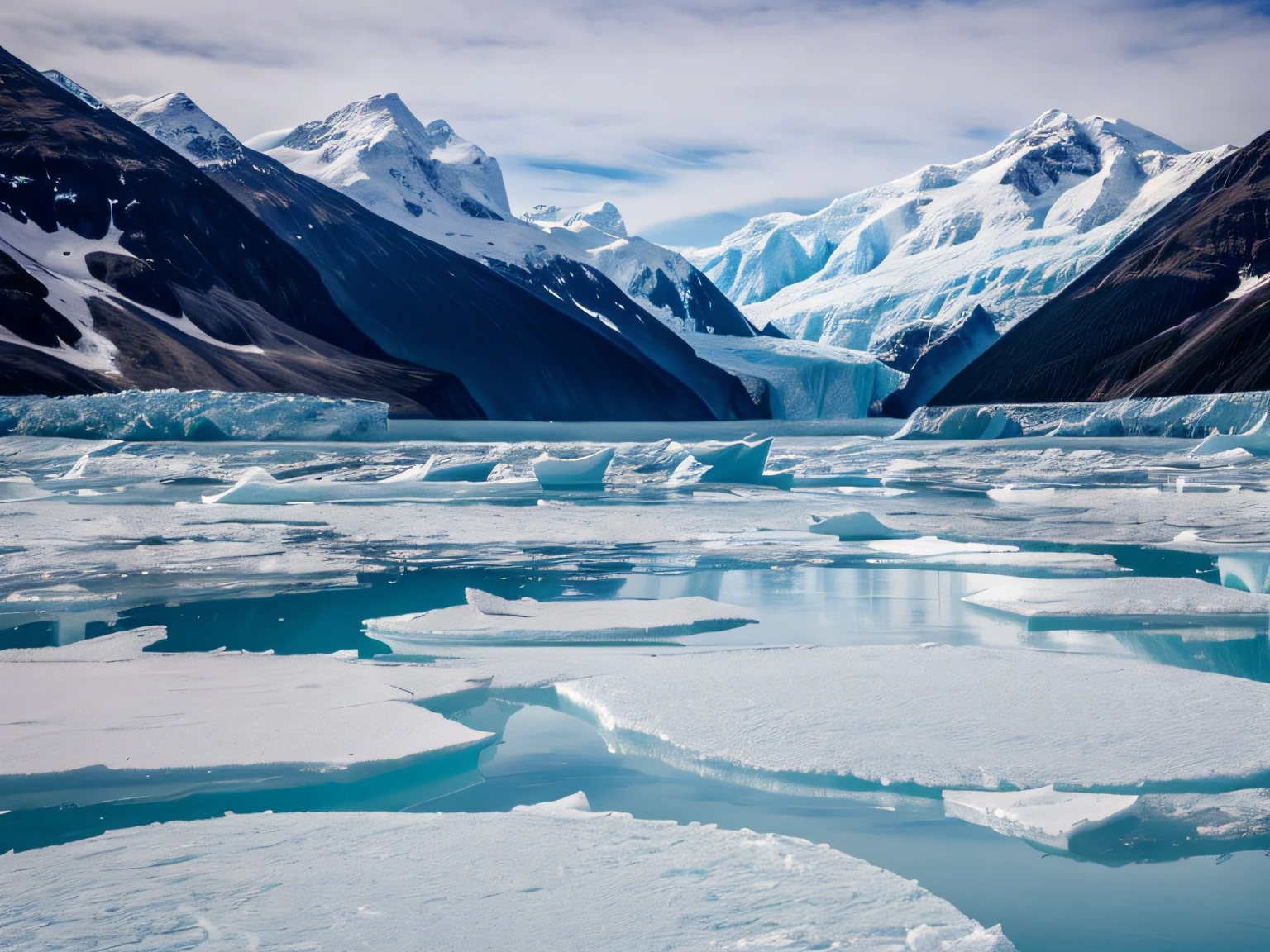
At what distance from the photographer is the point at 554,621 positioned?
7020mm

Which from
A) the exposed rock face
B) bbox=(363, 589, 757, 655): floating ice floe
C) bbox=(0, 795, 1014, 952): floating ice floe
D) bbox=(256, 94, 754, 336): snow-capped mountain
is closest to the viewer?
bbox=(0, 795, 1014, 952): floating ice floe

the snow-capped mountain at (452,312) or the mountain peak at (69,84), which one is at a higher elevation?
the mountain peak at (69,84)

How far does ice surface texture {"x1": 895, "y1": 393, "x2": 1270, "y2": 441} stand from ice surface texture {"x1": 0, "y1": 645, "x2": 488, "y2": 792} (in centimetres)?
2657

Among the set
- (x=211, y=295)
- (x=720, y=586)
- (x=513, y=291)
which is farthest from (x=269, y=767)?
(x=513, y=291)

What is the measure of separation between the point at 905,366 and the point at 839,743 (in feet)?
389

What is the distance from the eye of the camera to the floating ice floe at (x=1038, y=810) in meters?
3.42

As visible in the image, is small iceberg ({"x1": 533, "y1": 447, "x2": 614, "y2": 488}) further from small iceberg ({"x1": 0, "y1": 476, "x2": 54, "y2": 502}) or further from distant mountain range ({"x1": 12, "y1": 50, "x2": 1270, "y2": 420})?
distant mountain range ({"x1": 12, "y1": 50, "x2": 1270, "y2": 420})

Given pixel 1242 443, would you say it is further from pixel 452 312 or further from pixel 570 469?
pixel 452 312

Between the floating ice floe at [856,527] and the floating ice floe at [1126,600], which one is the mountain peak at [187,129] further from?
the floating ice floe at [1126,600]

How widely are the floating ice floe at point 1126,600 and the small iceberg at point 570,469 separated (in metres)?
12.4

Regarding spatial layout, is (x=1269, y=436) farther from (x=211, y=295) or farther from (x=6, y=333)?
(x=211, y=295)

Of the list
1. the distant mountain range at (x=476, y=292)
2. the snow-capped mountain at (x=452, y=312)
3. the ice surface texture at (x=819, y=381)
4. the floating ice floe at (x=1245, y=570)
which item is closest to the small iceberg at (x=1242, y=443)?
the floating ice floe at (x=1245, y=570)

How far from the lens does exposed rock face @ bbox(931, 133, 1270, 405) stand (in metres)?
58.8

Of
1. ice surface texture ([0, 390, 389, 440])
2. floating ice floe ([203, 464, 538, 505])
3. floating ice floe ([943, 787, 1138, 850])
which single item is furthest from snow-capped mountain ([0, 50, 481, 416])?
floating ice floe ([943, 787, 1138, 850])
